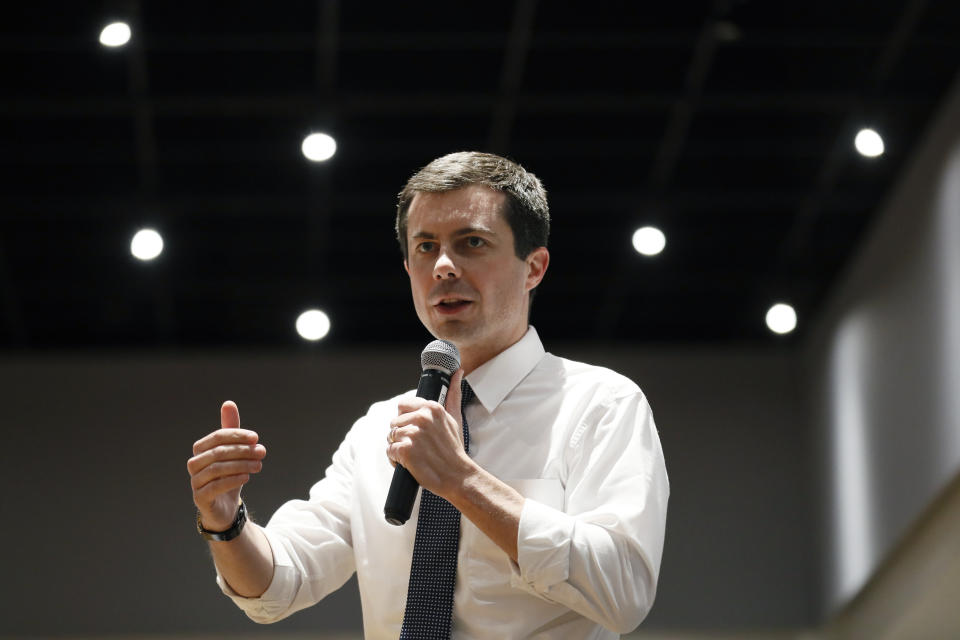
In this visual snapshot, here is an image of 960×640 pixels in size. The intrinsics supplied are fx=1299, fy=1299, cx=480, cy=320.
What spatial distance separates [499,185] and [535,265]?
0.21 m

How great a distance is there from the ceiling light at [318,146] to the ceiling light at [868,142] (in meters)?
3.48

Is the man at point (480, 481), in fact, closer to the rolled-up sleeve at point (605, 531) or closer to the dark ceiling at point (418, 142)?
the rolled-up sleeve at point (605, 531)

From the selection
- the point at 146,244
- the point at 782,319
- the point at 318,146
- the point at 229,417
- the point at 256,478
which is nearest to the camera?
the point at 229,417

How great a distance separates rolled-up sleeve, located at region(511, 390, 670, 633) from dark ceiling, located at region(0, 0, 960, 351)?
18.5ft

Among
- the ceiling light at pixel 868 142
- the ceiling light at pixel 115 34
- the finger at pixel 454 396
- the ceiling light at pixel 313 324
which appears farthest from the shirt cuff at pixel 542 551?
the ceiling light at pixel 313 324

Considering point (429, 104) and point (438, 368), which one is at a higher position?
point (429, 104)

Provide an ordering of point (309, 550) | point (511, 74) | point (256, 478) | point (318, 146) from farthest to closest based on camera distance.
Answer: point (256, 478) < point (318, 146) < point (511, 74) < point (309, 550)

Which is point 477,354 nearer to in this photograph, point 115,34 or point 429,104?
point 115,34

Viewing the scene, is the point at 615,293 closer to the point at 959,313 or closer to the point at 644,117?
A: the point at 644,117

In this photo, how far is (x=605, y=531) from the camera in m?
2.11

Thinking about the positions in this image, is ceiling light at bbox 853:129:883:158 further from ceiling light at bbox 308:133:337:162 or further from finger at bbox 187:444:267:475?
finger at bbox 187:444:267:475

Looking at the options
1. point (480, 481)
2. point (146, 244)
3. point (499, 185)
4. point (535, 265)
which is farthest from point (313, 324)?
point (480, 481)

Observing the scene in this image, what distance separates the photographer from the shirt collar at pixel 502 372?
2.48 meters

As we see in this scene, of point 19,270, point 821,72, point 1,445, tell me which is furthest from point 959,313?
point 1,445
